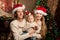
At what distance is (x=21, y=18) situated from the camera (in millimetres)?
2182

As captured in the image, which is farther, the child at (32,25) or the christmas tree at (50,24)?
the christmas tree at (50,24)

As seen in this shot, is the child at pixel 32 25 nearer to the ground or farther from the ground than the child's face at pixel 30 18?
nearer to the ground

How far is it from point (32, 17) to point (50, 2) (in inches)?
17.6

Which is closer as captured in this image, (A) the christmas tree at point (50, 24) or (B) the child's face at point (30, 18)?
(B) the child's face at point (30, 18)

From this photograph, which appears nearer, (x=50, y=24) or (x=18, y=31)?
(x=18, y=31)

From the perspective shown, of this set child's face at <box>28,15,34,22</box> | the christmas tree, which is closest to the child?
child's face at <box>28,15,34,22</box>

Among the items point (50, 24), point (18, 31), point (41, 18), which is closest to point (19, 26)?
point (18, 31)

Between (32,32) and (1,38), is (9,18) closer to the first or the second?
(1,38)

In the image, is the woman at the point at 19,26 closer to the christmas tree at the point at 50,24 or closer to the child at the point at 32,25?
the child at the point at 32,25

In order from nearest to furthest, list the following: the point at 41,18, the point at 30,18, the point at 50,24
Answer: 1. the point at 30,18
2. the point at 41,18
3. the point at 50,24

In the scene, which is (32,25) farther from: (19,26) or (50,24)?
(50,24)

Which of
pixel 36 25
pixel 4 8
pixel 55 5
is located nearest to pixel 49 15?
pixel 55 5

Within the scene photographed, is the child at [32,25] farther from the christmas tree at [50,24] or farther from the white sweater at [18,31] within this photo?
the christmas tree at [50,24]

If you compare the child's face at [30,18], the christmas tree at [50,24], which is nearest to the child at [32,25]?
the child's face at [30,18]
